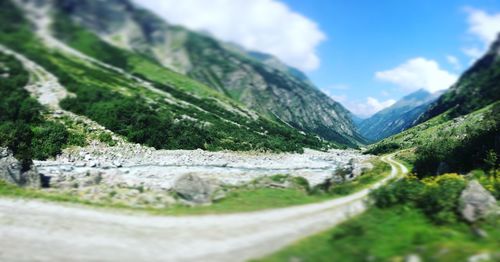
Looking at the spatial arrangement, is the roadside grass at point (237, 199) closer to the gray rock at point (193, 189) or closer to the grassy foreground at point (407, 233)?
the gray rock at point (193, 189)

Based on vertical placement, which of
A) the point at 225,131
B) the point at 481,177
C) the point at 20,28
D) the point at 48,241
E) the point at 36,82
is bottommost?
the point at 48,241

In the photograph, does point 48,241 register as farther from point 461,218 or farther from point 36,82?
point 36,82

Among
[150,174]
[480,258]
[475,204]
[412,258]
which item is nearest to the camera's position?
[480,258]

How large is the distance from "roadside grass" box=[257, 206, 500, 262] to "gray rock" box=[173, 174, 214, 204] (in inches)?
421

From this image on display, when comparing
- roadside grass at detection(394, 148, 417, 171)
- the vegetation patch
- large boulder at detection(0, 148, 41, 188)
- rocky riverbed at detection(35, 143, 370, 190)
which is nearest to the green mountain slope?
rocky riverbed at detection(35, 143, 370, 190)

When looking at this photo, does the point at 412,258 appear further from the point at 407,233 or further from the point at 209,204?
the point at 209,204

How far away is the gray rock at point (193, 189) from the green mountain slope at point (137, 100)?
57.4 meters

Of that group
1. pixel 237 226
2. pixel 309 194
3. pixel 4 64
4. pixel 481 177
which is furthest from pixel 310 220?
pixel 4 64

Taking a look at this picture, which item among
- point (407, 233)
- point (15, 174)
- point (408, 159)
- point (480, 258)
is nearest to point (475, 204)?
point (407, 233)

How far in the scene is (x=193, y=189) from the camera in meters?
30.0

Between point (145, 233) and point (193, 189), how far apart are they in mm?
8553

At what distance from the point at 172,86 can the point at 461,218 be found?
170077mm

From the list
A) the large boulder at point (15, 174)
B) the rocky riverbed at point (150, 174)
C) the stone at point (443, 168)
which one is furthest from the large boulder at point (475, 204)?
the large boulder at point (15, 174)

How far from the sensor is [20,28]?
438ft
